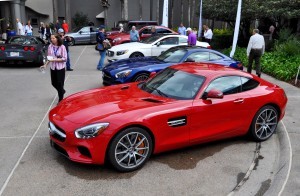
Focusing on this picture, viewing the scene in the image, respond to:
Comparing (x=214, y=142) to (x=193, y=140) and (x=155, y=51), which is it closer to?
(x=193, y=140)

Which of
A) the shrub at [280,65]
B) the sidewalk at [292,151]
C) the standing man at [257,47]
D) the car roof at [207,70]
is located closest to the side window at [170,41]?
the shrub at [280,65]

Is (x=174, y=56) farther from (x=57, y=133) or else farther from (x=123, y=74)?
(x=57, y=133)

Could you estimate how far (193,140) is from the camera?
207 inches

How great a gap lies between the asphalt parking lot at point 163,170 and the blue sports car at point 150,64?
8.66 ft

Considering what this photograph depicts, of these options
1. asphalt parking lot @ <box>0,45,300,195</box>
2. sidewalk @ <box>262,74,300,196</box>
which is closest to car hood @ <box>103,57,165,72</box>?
asphalt parking lot @ <box>0,45,300,195</box>

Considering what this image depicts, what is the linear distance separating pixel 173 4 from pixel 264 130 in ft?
125

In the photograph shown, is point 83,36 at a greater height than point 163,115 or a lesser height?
greater

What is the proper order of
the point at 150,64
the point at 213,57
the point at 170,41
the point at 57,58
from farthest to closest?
1. the point at 170,41
2. the point at 213,57
3. the point at 150,64
4. the point at 57,58

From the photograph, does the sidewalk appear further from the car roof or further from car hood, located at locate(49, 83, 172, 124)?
car hood, located at locate(49, 83, 172, 124)

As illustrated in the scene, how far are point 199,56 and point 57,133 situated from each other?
595 cm

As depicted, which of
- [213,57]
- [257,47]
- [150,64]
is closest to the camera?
[150,64]

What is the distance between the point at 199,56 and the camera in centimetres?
978

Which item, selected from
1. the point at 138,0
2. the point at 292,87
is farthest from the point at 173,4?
the point at 292,87

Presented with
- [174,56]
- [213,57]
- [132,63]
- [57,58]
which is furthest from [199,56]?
[57,58]
